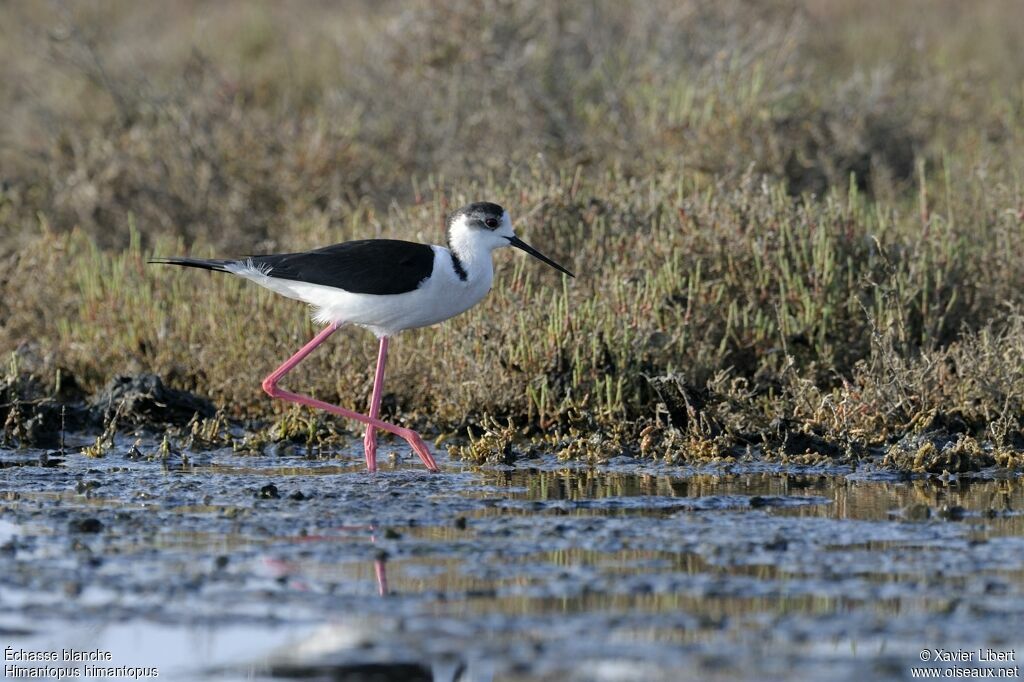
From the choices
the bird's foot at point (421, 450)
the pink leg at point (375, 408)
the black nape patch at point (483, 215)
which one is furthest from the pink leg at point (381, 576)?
the black nape patch at point (483, 215)

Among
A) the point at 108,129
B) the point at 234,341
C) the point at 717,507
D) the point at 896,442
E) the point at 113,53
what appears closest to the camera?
the point at 717,507

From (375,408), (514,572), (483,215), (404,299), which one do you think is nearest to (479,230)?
(483,215)

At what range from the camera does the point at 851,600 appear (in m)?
3.95

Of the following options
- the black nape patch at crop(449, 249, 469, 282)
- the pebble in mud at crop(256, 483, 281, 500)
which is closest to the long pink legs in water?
the black nape patch at crop(449, 249, 469, 282)

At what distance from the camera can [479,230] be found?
6.39 meters

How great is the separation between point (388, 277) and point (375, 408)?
61 centimetres

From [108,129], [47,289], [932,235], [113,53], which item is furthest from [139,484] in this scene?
[113,53]

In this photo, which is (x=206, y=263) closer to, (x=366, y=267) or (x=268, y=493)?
(x=366, y=267)

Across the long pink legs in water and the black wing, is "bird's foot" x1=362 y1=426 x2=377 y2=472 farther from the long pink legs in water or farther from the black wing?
the black wing

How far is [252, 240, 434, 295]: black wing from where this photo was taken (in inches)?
241

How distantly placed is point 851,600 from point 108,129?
807 centimetres

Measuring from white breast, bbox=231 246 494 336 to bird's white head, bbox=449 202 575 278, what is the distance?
59 mm

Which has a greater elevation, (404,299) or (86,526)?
(404,299)

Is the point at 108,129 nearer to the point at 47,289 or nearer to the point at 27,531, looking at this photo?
the point at 47,289
